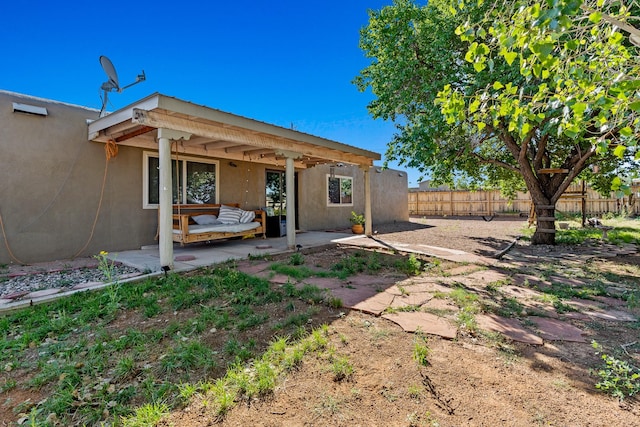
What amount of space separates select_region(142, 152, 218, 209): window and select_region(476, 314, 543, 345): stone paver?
18.9 ft

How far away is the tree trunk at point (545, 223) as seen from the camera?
713 cm

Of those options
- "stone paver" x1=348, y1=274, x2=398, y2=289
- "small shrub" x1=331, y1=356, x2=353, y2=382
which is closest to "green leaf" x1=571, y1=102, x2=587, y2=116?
"small shrub" x1=331, y1=356, x2=353, y2=382

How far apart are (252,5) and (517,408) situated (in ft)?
31.3

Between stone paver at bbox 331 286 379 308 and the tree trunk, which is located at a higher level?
the tree trunk

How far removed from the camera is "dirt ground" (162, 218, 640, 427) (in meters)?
1.58

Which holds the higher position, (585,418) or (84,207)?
(84,207)

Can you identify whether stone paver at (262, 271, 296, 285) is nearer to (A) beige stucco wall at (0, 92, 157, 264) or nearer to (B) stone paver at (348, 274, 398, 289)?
(B) stone paver at (348, 274, 398, 289)

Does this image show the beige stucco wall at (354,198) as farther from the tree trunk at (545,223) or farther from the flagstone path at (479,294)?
the tree trunk at (545,223)

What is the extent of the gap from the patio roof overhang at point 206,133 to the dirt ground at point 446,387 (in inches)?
146

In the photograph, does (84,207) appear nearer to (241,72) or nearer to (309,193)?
(309,193)

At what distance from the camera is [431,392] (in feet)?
5.84

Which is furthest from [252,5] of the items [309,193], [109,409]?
[109,409]

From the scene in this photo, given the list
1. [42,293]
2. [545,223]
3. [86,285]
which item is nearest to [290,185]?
[86,285]

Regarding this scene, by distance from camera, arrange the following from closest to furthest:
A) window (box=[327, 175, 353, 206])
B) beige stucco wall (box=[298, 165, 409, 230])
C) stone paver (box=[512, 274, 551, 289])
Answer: stone paver (box=[512, 274, 551, 289]) < beige stucco wall (box=[298, 165, 409, 230]) < window (box=[327, 175, 353, 206])
